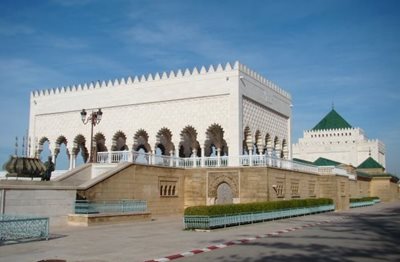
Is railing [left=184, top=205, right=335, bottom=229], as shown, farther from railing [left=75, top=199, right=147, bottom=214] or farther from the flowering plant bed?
railing [left=75, top=199, right=147, bottom=214]

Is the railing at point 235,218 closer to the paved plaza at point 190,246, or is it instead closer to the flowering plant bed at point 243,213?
the flowering plant bed at point 243,213

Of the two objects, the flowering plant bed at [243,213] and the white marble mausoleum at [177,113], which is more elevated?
the white marble mausoleum at [177,113]

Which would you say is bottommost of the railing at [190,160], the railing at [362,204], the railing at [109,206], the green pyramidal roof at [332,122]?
the railing at [362,204]

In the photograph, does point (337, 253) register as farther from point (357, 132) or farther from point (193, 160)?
point (357, 132)

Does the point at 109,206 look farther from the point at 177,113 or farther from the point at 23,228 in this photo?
the point at 177,113

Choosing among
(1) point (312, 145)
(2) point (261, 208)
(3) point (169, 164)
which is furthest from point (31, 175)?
(1) point (312, 145)

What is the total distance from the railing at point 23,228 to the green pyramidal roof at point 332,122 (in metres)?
54.1

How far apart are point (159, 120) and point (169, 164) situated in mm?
4758

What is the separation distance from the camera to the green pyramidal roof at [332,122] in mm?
60688

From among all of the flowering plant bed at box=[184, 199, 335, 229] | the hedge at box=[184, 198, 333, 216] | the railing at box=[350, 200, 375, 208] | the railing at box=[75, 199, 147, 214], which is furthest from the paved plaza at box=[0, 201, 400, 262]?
the railing at box=[350, 200, 375, 208]

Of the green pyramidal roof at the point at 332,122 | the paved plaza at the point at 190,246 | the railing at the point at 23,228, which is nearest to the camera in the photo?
the paved plaza at the point at 190,246

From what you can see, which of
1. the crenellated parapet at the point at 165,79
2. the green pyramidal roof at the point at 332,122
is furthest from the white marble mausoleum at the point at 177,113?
the green pyramidal roof at the point at 332,122

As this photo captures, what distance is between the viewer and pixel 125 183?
59.1 feet

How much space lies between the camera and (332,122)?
6191 centimetres
